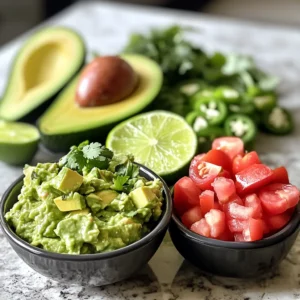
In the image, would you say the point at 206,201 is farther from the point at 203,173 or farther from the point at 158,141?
the point at 158,141

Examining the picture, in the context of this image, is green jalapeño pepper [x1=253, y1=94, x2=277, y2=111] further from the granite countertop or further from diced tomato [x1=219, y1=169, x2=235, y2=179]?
diced tomato [x1=219, y1=169, x2=235, y2=179]

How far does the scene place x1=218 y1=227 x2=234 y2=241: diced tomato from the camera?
1.25 meters

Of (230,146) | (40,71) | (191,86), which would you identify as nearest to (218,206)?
(230,146)

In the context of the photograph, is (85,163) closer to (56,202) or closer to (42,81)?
(56,202)

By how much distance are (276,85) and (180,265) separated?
1.06 metres

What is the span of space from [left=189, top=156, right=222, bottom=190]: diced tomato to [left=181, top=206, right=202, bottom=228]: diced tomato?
5 centimetres

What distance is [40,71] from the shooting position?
205cm

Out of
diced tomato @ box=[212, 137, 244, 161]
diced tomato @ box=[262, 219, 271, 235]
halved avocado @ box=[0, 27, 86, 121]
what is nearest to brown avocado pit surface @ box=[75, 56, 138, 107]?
halved avocado @ box=[0, 27, 86, 121]

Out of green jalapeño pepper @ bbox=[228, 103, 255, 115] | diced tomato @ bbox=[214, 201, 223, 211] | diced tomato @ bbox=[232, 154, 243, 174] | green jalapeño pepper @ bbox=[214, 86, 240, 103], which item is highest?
diced tomato @ bbox=[214, 201, 223, 211]

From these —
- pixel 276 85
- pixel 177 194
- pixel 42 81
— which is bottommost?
pixel 276 85

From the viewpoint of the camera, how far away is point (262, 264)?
1.26m

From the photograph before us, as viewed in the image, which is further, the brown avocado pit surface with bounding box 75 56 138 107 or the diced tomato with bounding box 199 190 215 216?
the brown avocado pit surface with bounding box 75 56 138 107

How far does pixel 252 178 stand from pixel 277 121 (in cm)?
70

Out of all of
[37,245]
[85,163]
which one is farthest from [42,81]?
[37,245]
